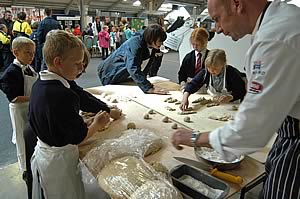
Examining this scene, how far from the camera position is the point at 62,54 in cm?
103

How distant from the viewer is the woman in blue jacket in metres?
1.99

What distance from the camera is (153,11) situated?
527 inches

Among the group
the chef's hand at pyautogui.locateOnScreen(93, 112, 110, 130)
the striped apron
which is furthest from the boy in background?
the striped apron

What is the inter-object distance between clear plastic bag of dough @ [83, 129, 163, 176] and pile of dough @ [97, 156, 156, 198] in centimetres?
4

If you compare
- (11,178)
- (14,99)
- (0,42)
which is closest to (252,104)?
(14,99)

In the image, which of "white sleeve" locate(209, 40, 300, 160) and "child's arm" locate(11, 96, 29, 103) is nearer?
"white sleeve" locate(209, 40, 300, 160)

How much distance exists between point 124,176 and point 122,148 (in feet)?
0.58

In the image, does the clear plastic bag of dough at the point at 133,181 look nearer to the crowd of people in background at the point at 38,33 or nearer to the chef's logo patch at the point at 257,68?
the chef's logo patch at the point at 257,68

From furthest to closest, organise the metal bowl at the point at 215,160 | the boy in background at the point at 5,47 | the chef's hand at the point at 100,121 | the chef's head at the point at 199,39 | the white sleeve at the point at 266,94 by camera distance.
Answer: the boy in background at the point at 5,47
the chef's head at the point at 199,39
the chef's hand at the point at 100,121
the metal bowl at the point at 215,160
the white sleeve at the point at 266,94

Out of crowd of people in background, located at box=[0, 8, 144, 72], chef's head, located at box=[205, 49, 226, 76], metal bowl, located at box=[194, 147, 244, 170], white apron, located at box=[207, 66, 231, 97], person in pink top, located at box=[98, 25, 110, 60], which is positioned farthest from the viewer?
person in pink top, located at box=[98, 25, 110, 60]

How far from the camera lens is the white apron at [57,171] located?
3.42 feet

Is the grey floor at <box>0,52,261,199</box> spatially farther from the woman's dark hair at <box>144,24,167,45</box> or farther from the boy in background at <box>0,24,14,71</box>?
the boy in background at <box>0,24,14,71</box>

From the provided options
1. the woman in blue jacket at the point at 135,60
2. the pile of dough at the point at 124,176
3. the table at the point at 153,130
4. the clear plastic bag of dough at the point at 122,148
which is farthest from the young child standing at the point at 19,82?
the pile of dough at the point at 124,176

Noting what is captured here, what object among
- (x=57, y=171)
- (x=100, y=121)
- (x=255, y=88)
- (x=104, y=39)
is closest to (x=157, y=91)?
(x=100, y=121)
